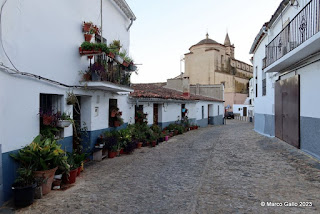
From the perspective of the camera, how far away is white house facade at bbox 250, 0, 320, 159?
7870 mm

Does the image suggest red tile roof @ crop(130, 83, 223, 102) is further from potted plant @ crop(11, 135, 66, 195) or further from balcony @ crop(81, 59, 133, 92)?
potted plant @ crop(11, 135, 66, 195)

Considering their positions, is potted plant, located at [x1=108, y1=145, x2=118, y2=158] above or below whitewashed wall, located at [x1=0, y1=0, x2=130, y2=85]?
below

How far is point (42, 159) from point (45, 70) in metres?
2.36

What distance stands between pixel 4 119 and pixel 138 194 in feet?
10.4

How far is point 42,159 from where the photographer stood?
517 centimetres

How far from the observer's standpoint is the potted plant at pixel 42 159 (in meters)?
5.14

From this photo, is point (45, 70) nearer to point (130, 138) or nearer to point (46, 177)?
point (46, 177)

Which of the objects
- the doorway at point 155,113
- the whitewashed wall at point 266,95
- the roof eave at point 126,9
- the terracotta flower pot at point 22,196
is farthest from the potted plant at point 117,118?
the whitewashed wall at point 266,95

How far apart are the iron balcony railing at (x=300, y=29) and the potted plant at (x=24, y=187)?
8378mm

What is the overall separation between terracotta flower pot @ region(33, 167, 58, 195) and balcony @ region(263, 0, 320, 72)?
24.1 ft

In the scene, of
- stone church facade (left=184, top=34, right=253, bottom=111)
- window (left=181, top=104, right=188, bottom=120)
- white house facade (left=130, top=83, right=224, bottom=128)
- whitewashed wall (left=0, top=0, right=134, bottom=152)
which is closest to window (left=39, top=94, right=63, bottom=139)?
whitewashed wall (left=0, top=0, right=134, bottom=152)

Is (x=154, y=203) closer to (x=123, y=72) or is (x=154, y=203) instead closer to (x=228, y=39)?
A: (x=123, y=72)

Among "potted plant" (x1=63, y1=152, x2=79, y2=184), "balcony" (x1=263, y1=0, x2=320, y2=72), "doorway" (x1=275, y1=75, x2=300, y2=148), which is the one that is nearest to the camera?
"potted plant" (x1=63, y1=152, x2=79, y2=184)

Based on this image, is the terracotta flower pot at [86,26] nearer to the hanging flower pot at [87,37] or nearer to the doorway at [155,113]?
the hanging flower pot at [87,37]
